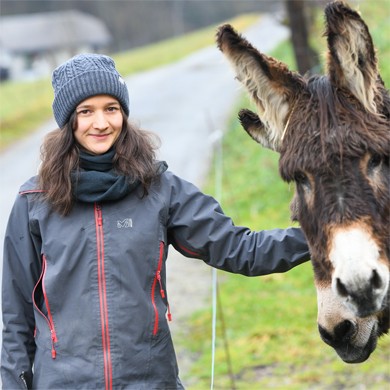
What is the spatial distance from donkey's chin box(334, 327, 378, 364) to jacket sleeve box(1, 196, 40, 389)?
1.35m

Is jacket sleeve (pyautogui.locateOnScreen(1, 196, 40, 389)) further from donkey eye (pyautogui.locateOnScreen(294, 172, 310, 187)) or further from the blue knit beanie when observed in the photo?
donkey eye (pyautogui.locateOnScreen(294, 172, 310, 187))

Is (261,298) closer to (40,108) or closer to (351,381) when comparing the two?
(351,381)

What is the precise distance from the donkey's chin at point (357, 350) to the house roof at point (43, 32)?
67.2 m

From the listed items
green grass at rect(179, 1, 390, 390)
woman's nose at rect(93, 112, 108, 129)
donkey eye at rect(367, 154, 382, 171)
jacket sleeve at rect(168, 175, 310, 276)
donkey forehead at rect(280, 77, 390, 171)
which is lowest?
green grass at rect(179, 1, 390, 390)

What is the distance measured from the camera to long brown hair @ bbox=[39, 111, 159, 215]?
329 centimetres

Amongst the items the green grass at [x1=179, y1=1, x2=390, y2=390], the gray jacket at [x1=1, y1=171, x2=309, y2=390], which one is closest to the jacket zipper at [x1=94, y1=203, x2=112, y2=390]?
the gray jacket at [x1=1, y1=171, x2=309, y2=390]

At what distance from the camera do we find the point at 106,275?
10.5 ft

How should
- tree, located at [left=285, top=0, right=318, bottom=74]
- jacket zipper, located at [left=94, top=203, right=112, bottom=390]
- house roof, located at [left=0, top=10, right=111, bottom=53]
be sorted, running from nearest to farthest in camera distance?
jacket zipper, located at [left=94, top=203, right=112, bottom=390] → tree, located at [left=285, top=0, right=318, bottom=74] → house roof, located at [left=0, top=10, right=111, bottom=53]

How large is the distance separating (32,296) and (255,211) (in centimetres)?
826

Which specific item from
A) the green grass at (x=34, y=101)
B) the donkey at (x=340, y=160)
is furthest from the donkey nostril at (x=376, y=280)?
the green grass at (x=34, y=101)

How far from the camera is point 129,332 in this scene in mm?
3168

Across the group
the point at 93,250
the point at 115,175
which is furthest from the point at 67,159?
the point at 93,250

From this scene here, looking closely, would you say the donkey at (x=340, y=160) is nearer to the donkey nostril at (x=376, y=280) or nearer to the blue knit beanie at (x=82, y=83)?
the donkey nostril at (x=376, y=280)

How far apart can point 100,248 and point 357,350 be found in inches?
44.0
